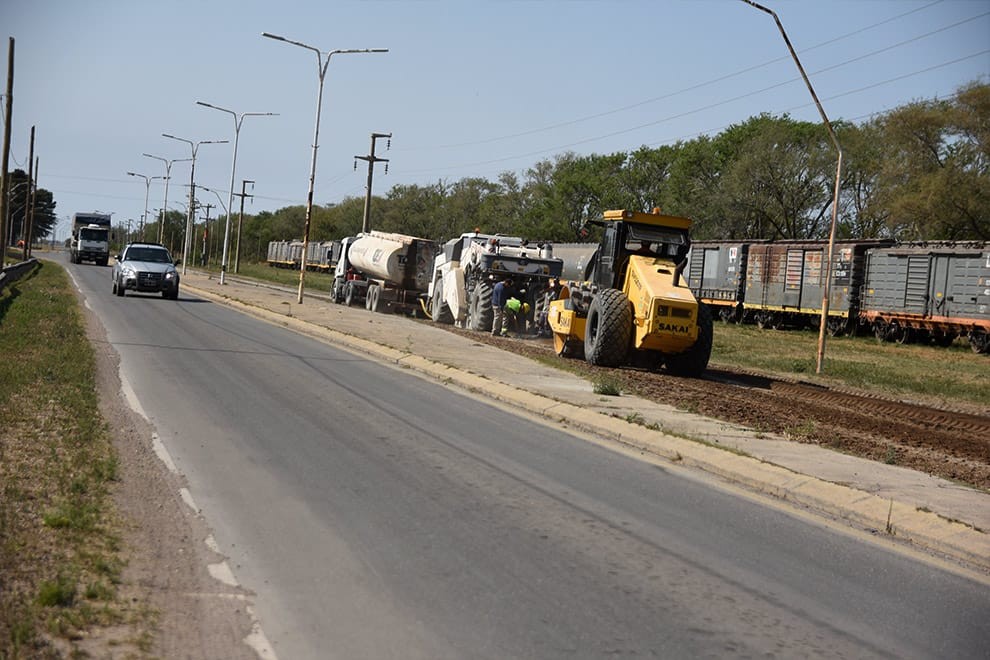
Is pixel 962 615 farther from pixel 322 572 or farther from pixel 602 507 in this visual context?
pixel 322 572

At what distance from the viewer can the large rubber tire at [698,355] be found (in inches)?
760

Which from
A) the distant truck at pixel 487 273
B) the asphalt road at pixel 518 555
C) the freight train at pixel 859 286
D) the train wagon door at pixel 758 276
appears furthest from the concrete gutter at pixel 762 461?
the train wagon door at pixel 758 276

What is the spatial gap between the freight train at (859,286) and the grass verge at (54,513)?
29.1 m

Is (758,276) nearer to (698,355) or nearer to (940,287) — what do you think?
(940,287)

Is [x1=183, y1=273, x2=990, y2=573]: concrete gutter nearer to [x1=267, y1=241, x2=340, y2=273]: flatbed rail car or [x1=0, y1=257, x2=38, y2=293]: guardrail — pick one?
[x1=0, y1=257, x2=38, y2=293]: guardrail

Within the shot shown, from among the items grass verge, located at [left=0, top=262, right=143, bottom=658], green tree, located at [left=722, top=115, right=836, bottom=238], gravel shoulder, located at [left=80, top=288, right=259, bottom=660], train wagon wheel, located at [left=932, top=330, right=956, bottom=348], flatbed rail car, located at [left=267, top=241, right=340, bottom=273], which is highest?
green tree, located at [left=722, top=115, right=836, bottom=238]

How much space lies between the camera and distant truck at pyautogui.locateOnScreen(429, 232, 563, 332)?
29047mm

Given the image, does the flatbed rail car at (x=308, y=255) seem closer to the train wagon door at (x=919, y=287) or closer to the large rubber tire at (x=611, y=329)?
the train wagon door at (x=919, y=287)

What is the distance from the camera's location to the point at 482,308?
97.7ft

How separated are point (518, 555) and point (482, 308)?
23179 millimetres

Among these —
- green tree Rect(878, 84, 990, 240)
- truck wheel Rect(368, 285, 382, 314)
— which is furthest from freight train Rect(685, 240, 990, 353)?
truck wheel Rect(368, 285, 382, 314)

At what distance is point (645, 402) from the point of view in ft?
48.9

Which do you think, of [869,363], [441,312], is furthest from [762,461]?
[441,312]

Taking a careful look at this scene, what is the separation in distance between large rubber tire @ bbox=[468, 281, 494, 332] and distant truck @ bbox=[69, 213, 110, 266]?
180ft
